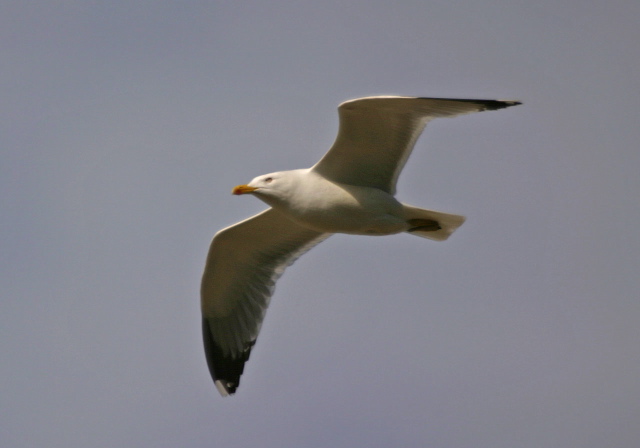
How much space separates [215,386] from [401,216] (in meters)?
3.08

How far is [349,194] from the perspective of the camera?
9.20 m

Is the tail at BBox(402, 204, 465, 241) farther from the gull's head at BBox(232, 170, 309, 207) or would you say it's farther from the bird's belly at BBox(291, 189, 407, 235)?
the gull's head at BBox(232, 170, 309, 207)

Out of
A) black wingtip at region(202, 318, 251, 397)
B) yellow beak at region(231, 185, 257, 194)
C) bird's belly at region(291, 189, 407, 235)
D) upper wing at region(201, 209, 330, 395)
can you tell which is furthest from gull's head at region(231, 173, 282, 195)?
black wingtip at region(202, 318, 251, 397)

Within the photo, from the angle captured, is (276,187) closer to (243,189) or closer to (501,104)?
(243,189)

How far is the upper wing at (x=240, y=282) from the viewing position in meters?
10.4

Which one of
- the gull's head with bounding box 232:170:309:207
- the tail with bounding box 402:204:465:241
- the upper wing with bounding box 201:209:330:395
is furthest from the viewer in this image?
the upper wing with bounding box 201:209:330:395

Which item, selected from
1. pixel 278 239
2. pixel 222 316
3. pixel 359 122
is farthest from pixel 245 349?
pixel 359 122

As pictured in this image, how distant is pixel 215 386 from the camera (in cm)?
1095

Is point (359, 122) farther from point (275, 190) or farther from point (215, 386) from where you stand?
point (215, 386)

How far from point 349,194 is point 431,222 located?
2.86 ft

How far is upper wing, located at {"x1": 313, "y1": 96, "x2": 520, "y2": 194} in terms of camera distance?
28.6 feet

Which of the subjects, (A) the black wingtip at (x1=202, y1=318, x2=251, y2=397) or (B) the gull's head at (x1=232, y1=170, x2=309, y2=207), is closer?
(B) the gull's head at (x1=232, y1=170, x2=309, y2=207)

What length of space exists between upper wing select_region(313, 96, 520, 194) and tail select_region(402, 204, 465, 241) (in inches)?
13.0

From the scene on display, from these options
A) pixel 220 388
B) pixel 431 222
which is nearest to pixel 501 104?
pixel 431 222
